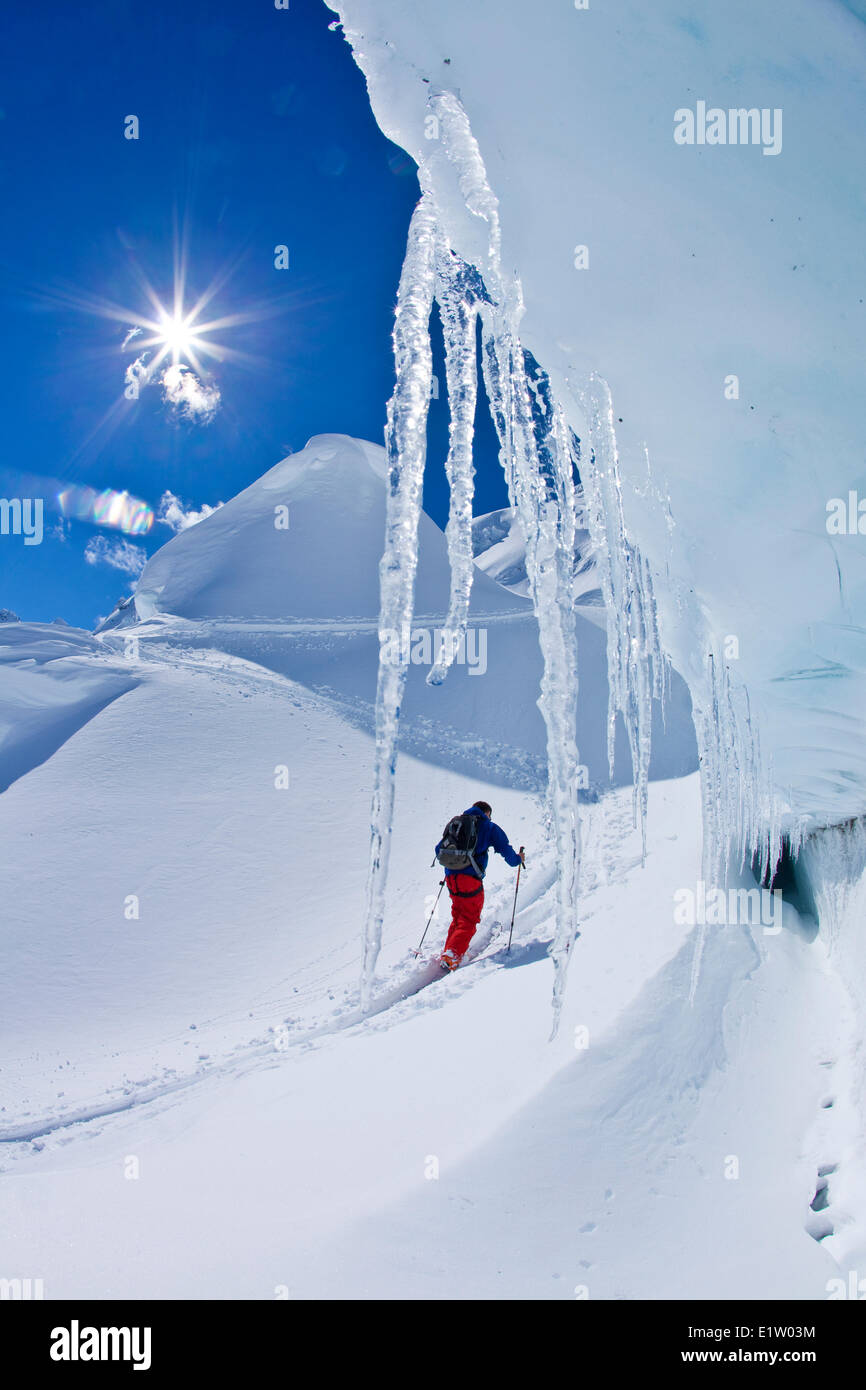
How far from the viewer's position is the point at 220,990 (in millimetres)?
5859

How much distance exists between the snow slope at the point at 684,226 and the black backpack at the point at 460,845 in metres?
3.47

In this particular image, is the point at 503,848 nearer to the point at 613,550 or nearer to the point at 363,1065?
the point at 363,1065

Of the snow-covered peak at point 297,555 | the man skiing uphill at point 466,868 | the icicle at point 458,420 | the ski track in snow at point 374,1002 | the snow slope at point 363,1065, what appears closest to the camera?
the snow slope at point 363,1065

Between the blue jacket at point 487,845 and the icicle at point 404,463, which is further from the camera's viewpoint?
the blue jacket at point 487,845

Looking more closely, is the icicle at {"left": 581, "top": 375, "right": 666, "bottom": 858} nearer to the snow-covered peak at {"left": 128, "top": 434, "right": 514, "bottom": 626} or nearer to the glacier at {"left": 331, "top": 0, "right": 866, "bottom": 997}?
the glacier at {"left": 331, "top": 0, "right": 866, "bottom": 997}

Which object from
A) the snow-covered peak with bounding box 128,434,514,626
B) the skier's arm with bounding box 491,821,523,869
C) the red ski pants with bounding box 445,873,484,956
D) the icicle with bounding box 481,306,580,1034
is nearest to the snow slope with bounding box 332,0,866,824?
the icicle with bounding box 481,306,580,1034

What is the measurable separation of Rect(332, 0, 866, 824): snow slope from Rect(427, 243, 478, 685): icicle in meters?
0.22

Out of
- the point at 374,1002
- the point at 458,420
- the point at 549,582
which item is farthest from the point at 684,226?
the point at 374,1002

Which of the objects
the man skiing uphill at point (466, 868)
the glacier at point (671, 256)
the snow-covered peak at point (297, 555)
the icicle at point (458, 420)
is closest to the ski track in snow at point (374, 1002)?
the man skiing uphill at point (466, 868)

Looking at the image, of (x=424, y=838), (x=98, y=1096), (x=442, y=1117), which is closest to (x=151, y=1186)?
(x=442, y=1117)

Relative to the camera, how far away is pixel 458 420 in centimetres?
277

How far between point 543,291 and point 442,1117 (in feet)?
11.5

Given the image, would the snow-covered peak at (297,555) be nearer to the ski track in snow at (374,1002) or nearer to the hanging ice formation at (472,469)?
the ski track in snow at (374,1002)

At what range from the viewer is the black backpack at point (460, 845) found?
561 cm
